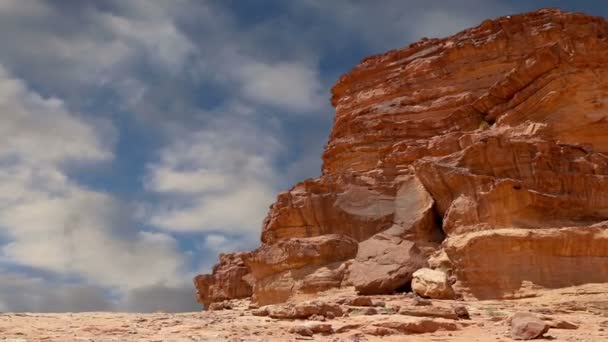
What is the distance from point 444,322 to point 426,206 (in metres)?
10.4

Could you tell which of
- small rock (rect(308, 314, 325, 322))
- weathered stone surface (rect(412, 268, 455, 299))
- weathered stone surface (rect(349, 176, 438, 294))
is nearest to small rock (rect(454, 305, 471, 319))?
small rock (rect(308, 314, 325, 322))

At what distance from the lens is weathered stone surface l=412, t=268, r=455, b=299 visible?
17766 millimetres

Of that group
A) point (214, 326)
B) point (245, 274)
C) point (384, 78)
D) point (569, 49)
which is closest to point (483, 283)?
point (214, 326)

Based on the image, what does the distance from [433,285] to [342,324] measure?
234 inches

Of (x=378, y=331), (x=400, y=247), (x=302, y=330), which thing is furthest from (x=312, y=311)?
(x=400, y=247)

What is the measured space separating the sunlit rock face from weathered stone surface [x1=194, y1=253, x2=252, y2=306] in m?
5.74

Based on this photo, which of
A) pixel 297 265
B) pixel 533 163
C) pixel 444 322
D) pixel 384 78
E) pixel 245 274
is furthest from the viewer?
pixel 384 78

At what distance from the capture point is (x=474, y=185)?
20453 mm

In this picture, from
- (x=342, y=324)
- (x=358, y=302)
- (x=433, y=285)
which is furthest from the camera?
(x=433, y=285)

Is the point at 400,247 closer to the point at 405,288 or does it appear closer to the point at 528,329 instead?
the point at 405,288

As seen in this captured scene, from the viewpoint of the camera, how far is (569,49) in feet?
89.9

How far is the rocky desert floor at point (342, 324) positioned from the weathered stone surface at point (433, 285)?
1.35m

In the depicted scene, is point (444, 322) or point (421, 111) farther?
point (421, 111)

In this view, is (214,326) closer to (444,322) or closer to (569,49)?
(444,322)
